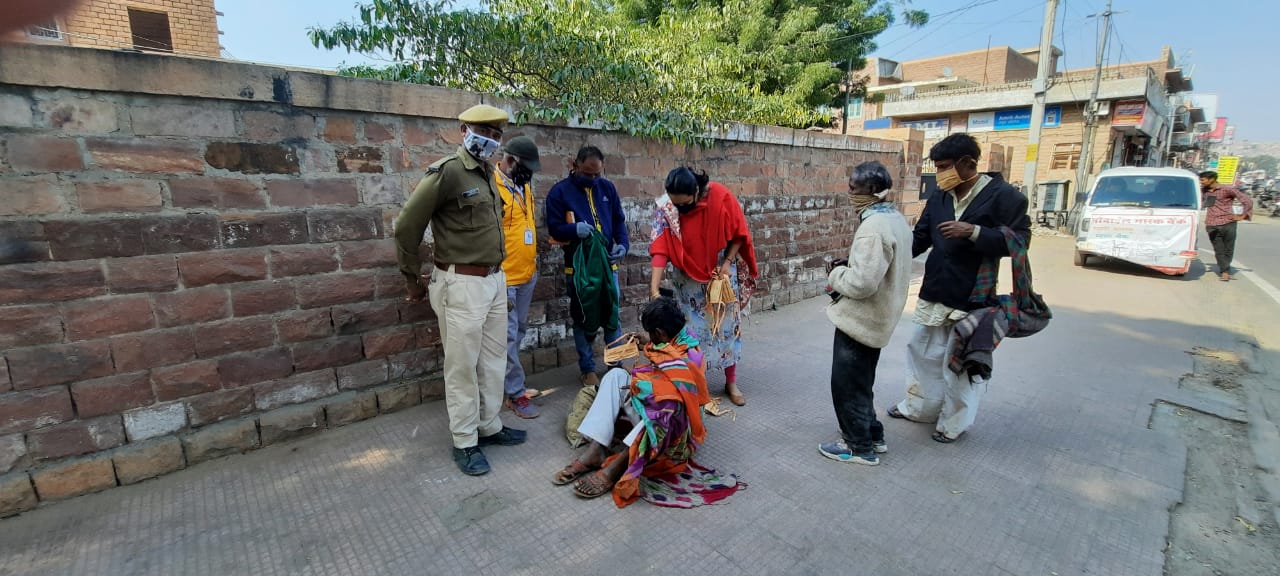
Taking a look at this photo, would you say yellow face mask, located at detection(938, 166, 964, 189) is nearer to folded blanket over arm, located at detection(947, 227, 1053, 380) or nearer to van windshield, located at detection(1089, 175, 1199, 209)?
A: folded blanket over arm, located at detection(947, 227, 1053, 380)

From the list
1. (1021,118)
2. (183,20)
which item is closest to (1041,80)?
(1021,118)

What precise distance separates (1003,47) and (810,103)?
2669 centimetres

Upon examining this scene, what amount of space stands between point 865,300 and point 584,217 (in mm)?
1853

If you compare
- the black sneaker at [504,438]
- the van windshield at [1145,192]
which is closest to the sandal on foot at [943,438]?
the black sneaker at [504,438]

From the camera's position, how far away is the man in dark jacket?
292 cm

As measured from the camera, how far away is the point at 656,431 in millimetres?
2621

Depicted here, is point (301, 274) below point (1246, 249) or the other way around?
the other way around

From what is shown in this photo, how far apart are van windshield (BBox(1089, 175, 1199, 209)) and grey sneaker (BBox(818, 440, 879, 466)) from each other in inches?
359

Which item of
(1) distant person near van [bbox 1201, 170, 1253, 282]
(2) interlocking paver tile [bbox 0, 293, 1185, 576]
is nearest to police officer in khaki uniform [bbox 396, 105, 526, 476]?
(2) interlocking paver tile [bbox 0, 293, 1185, 576]

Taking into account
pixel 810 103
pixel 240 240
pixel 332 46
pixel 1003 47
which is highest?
pixel 1003 47

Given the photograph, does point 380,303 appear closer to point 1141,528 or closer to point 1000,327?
point 1000,327

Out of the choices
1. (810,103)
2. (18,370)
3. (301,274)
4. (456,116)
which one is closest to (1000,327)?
(456,116)

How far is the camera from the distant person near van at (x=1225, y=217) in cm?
845

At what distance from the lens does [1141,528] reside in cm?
249
